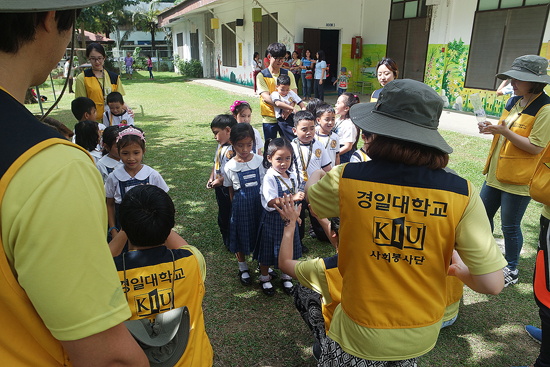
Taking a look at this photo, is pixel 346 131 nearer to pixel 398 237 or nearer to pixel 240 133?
pixel 240 133

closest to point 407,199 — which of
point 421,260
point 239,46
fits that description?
point 421,260

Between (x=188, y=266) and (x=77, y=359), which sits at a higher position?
(x=77, y=359)

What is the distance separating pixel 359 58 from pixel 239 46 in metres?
7.21

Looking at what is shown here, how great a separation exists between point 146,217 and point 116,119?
11.9 feet

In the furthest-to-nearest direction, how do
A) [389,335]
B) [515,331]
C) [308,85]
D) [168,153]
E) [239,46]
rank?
[239,46] → [308,85] → [168,153] → [515,331] → [389,335]

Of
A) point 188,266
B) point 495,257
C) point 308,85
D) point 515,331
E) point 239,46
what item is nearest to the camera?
point 495,257

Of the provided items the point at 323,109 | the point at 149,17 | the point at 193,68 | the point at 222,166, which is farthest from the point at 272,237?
the point at 149,17

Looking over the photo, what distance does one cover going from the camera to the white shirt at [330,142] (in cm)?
404

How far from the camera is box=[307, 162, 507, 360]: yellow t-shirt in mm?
1304

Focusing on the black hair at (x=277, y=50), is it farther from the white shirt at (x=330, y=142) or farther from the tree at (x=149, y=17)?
the tree at (x=149, y=17)

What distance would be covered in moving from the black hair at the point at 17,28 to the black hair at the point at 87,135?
297 centimetres

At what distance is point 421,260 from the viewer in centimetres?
136

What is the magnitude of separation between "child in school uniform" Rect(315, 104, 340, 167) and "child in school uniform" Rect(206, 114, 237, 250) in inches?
39.6

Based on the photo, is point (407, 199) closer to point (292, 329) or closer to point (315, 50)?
point (292, 329)
